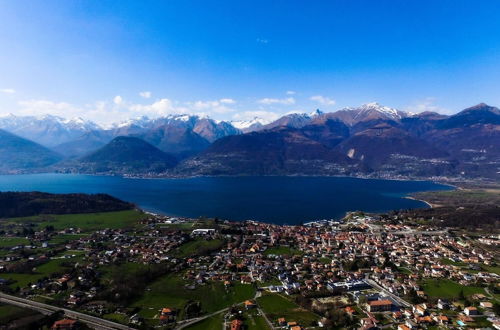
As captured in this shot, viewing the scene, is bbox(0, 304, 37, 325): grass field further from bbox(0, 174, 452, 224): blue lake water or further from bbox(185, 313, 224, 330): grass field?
bbox(0, 174, 452, 224): blue lake water

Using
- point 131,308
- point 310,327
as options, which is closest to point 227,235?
point 131,308

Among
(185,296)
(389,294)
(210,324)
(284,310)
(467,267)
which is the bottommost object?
(467,267)

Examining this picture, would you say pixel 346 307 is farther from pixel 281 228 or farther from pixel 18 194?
pixel 18 194

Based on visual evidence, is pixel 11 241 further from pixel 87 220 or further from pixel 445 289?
pixel 445 289

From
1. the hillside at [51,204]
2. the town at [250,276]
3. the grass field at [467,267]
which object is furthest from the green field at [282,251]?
the hillside at [51,204]

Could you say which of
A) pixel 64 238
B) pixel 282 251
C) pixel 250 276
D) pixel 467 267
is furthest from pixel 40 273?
pixel 467 267

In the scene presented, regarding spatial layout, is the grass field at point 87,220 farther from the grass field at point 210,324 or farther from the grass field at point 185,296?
the grass field at point 210,324
